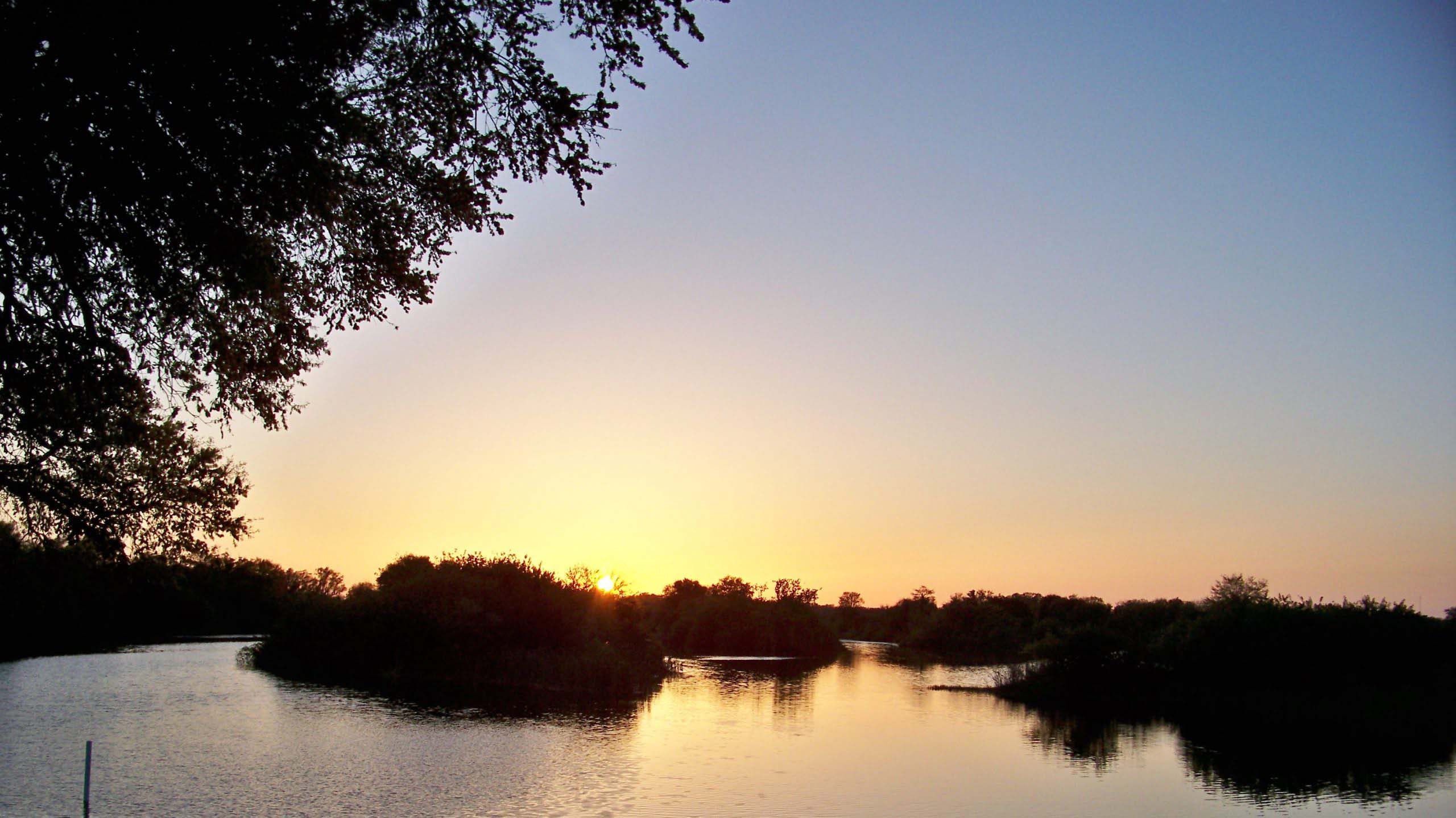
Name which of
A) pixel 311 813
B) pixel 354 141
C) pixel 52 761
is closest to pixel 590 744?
pixel 311 813

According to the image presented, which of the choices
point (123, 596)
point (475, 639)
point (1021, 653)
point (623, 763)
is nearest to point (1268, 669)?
point (1021, 653)

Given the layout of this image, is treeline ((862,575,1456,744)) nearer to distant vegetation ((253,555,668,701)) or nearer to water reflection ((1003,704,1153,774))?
water reflection ((1003,704,1153,774))

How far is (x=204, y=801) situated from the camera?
1412 centimetres

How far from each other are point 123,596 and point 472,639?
34525 millimetres

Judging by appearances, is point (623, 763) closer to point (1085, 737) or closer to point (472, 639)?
point (1085, 737)

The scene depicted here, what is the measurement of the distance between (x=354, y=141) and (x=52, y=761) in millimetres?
14562

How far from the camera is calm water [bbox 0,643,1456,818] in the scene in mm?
15156

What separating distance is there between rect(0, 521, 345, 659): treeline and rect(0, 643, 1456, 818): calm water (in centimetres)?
325

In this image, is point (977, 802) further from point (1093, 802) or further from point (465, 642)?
point (465, 642)

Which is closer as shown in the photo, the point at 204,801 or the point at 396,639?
the point at 204,801

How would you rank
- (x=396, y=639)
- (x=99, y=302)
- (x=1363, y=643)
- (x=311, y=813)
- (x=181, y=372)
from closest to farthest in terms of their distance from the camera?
(x=99, y=302) → (x=181, y=372) → (x=311, y=813) → (x=1363, y=643) → (x=396, y=639)

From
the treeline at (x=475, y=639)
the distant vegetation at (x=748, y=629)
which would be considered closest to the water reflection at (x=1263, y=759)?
the treeline at (x=475, y=639)

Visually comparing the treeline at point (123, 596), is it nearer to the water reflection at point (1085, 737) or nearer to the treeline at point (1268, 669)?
the water reflection at point (1085, 737)

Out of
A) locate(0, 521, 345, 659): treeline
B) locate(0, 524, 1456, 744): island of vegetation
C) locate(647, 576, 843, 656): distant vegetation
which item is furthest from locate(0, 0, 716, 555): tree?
locate(647, 576, 843, 656): distant vegetation
